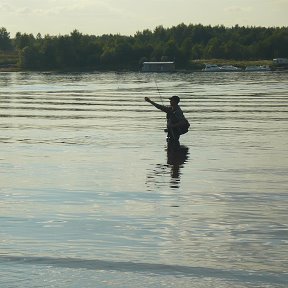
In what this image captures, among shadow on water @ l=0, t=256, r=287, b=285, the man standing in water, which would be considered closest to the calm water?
shadow on water @ l=0, t=256, r=287, b=285

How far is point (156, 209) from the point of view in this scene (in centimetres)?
1382

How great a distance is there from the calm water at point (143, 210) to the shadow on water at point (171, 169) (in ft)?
0.08

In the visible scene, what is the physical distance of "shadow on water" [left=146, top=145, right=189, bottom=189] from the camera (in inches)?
668

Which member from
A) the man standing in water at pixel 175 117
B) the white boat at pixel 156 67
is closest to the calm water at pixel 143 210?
the man standing in water at pixel 175 117

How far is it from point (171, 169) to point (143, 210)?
207 inches

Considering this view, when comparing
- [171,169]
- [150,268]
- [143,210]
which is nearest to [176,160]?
[171,169]

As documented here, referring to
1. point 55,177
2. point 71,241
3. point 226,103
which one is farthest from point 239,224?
point 226,103

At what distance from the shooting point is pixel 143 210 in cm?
1377

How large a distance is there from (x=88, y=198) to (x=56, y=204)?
32.4 inches

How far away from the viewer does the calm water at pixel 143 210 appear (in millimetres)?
9914

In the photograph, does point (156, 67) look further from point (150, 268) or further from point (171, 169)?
point (150, 268)

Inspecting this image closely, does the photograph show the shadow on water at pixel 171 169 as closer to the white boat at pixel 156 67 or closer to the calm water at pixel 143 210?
the calm water at pixel 143 210

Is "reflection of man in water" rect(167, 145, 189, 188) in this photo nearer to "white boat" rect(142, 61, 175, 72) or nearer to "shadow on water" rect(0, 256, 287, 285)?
"shadow on water" rect(0, 256, 287, 285)

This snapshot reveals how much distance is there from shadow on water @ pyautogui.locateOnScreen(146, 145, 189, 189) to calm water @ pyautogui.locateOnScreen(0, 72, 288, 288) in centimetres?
3
